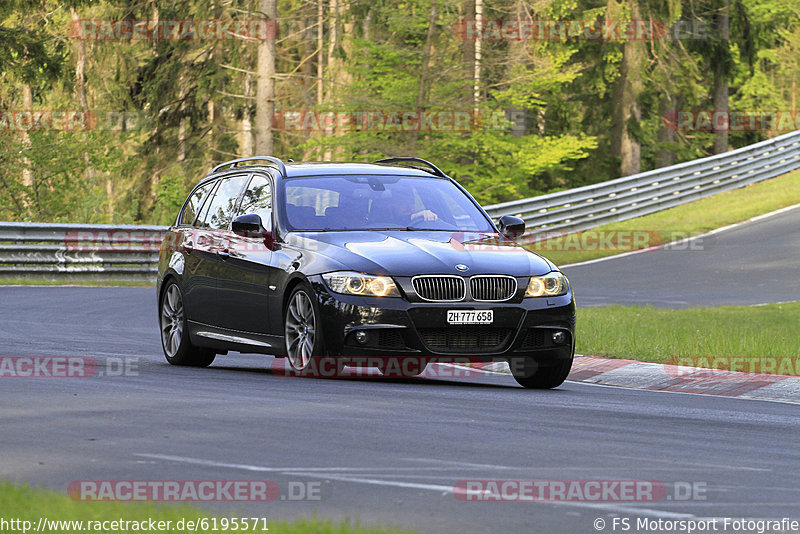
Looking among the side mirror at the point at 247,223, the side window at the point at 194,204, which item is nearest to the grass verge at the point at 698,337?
the side mirror at the point at 247,223

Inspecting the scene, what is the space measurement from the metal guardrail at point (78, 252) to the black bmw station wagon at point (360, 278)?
13.6 metres

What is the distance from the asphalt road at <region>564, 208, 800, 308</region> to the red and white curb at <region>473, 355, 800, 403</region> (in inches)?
346

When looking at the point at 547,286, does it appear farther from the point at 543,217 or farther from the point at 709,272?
the point at 543,217

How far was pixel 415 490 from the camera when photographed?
6434mm

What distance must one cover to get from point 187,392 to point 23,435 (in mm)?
2381

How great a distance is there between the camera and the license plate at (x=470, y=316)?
35.5 ft

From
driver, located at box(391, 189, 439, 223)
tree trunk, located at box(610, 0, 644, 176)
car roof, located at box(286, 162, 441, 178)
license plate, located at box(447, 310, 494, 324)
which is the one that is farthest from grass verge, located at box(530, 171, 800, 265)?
license plate, located at box(447, 310, 494, 324)

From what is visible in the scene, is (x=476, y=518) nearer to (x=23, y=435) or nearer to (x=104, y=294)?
(x=23, y=435)

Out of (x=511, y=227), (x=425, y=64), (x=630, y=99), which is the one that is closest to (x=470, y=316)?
(x=511, y=227)

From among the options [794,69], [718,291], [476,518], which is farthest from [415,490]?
[794,69]

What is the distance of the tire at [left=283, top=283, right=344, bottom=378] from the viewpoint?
1099 centimetres

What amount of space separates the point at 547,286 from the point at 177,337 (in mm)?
3955

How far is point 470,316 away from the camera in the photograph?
10.9 meters

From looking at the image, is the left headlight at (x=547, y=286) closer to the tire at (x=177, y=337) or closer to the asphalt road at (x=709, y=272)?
the tire at (x=177, y=337)
